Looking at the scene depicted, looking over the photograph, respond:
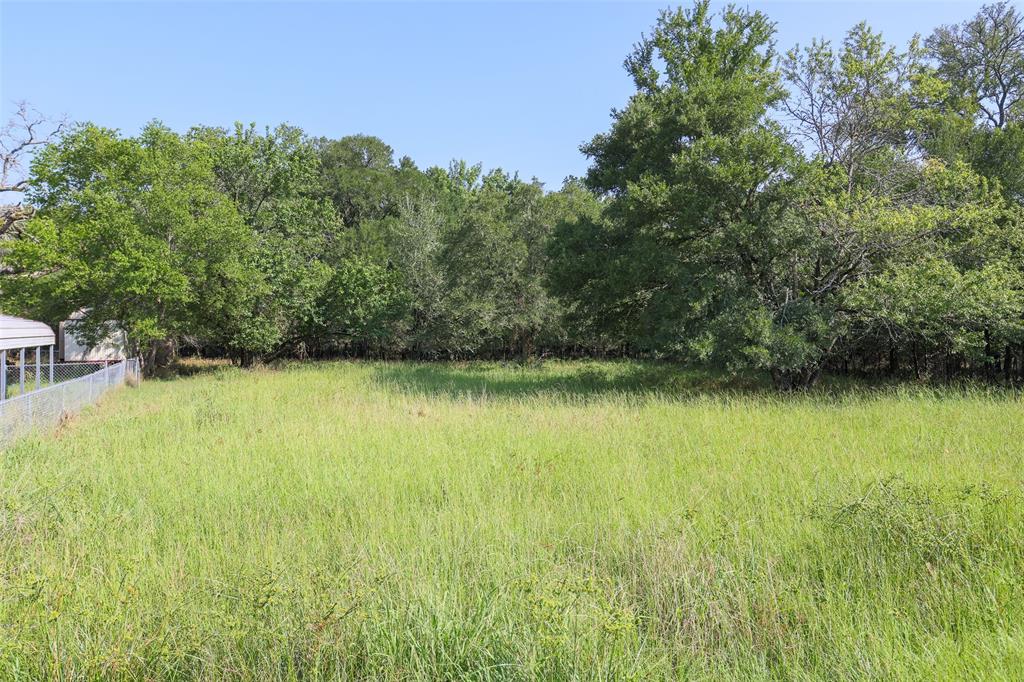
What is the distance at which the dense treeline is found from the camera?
508 inches

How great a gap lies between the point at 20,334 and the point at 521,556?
41.3 feet

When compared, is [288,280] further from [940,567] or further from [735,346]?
[940,567]

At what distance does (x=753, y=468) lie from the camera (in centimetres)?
629

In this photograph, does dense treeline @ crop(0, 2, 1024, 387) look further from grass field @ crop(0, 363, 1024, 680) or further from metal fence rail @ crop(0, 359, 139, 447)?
metal fence rail @ crop(0, 359, 139, 447)

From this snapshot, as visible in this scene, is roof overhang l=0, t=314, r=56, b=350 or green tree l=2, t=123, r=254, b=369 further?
green tree l=2, t=123, r=254, b=369

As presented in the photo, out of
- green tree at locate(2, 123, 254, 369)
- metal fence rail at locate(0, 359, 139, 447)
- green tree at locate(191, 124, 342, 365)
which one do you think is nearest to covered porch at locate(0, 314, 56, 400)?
Result: metal fence rail at locate(0, 359, 139, 447)

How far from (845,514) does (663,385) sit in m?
12.6

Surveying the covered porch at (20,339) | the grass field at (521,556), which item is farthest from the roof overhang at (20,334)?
the grass field at (521,556)

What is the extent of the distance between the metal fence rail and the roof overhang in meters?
1.02

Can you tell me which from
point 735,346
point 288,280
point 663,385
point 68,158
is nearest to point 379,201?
point 288,280

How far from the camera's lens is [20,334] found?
36.5ft

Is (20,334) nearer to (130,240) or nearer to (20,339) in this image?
Result: (20,339)

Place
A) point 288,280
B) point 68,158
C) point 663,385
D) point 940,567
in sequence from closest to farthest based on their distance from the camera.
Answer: point 940,567
point 663,385
point 68,158
point 288,280

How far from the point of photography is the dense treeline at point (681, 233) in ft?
42.3
